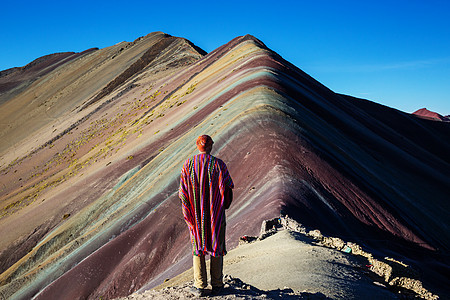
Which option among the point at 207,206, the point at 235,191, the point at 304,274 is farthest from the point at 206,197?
the point at 235,191

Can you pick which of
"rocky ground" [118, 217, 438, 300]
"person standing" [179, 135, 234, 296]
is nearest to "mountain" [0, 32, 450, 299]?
"rocky ground" [118, 217, 438, 300]

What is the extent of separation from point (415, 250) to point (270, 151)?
172 inches

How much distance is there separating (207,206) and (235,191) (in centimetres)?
714

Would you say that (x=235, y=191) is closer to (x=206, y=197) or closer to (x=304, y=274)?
(x=304, y=274)

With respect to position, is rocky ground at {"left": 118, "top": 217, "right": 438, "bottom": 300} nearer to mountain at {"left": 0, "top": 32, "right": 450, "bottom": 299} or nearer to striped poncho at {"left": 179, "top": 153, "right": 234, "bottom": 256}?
striped poncho at {"left": 179, "top": 153, "right": 234, "bottom": 256}

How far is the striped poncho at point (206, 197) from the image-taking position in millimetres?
5145

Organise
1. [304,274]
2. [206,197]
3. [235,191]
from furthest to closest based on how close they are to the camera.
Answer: [235,191] < [304,274] < [206,197]

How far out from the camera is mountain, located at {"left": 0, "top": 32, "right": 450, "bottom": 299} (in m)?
10.7

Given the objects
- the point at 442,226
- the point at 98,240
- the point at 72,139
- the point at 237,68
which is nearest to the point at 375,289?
the point at 442,226

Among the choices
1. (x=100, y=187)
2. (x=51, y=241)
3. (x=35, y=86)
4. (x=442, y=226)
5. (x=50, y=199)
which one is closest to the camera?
(x=442, y=226)

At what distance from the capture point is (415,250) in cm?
1070

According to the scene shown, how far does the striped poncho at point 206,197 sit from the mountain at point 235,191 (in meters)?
3.95

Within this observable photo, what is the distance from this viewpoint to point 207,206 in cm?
516

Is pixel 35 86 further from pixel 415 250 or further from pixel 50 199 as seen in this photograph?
pixel 415 250
